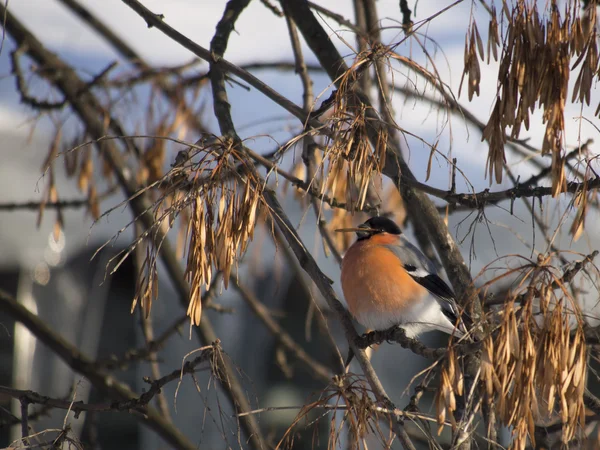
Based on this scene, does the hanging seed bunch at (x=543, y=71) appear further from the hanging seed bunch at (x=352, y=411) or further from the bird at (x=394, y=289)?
the bird at (x=394, y=289)

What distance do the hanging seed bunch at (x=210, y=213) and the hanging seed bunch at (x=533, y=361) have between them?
15.1 inches

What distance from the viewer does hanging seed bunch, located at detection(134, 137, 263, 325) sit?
3.32 feet

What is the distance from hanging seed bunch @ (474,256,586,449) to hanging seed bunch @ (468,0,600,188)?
172 mm

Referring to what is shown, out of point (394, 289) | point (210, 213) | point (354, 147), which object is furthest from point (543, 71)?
point (394, 289)

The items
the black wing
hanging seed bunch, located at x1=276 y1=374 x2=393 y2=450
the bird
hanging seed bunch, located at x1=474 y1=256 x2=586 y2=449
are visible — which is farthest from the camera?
the black wing

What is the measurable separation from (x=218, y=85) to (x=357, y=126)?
53cm

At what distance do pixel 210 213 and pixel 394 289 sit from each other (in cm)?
97

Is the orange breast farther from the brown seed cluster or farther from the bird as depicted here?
the brown seed cluster

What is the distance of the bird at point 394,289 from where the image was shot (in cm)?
187

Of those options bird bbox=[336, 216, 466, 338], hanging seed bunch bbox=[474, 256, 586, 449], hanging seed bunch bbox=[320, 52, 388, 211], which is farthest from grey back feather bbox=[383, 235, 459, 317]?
hanging seed bunch bbox=[474, 256, 586, 449]

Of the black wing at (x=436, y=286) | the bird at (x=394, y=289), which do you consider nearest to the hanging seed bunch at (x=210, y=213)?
the bird at (x=394, y=289)

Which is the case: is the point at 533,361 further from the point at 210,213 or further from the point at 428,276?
the point at 428,276

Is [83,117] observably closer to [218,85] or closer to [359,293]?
[218,85]

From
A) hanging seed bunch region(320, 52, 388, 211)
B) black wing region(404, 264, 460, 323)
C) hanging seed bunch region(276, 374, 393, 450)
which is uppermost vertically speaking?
hanging seed bunch region(320, 52, 388, 211)
